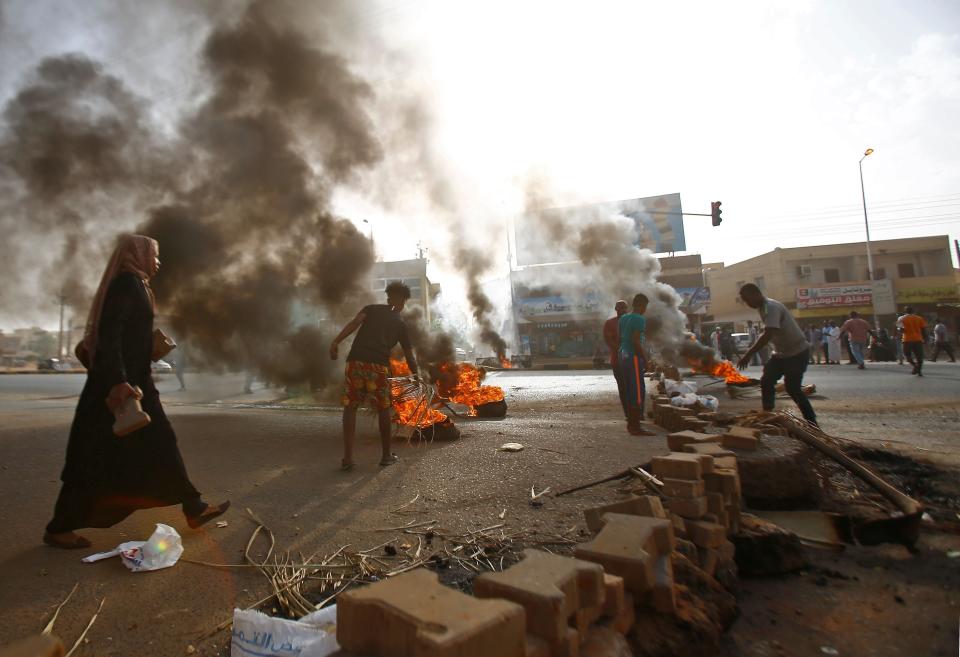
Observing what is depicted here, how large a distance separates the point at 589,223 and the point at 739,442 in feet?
48.6

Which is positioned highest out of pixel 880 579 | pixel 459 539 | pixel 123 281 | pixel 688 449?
pixel 123 281

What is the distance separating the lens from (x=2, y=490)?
3.41 metres

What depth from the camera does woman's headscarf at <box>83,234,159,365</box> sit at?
2617 millimetres

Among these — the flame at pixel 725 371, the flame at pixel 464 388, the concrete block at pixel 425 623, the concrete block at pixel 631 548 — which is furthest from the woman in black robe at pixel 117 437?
the flame at pixel 725 371

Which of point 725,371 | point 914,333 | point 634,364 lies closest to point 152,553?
point 634,364

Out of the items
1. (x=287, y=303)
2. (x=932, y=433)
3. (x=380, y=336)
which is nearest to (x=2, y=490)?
(x=380, y=336)

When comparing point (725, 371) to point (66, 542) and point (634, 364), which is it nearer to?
point (634, 364)

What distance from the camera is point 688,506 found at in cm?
235

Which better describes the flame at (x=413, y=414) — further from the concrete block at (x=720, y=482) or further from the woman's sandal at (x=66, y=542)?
the concrete block at (x=720, y=482)

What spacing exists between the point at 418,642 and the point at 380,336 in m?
3.43

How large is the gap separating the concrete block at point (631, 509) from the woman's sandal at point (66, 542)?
2431 millimetres

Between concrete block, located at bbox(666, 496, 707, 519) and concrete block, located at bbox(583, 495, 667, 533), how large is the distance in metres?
0.15

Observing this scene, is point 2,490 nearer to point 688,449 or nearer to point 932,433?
point 688,449

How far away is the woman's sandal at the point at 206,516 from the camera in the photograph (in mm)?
2605
